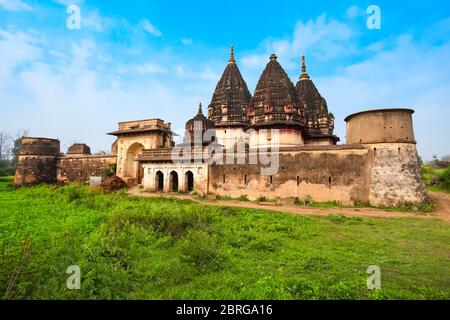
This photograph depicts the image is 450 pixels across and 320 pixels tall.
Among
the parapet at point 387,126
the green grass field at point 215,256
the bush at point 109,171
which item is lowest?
the green grass field at point 215,256

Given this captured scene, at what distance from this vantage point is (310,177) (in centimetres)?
1756

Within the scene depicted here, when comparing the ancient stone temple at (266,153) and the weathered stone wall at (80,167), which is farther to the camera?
the weathered stone wall at (80,167)

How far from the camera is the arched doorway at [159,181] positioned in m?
23.6

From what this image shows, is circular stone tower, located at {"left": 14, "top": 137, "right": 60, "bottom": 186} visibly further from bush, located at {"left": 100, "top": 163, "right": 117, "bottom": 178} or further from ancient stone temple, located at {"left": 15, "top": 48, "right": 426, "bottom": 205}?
bush, located at {"left": 100, "top": 163, "right": 117, "bottom": 178}

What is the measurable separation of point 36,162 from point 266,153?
2694 cm

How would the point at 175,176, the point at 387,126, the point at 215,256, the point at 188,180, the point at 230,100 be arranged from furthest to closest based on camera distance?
the point at 175,176, the point at 230,100, the point at 188,180, the point at 387,126, the point at 215,256

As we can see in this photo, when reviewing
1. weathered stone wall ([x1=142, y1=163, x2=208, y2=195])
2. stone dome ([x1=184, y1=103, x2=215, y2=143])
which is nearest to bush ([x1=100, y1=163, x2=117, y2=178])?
weathered stone wall ([x1=142, y1=163, x2=208, y2=195])

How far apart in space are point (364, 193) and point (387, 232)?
6.63 meters

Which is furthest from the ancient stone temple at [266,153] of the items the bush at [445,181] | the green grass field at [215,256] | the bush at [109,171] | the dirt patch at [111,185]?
the bush at [445,181]

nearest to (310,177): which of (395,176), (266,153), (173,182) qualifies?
(266,153)

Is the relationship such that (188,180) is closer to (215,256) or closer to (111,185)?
(111,185)

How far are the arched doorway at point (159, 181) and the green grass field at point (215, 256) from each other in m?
11.8

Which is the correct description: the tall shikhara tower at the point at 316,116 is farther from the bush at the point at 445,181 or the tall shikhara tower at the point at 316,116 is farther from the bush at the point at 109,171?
the bush at the point at 109,171
